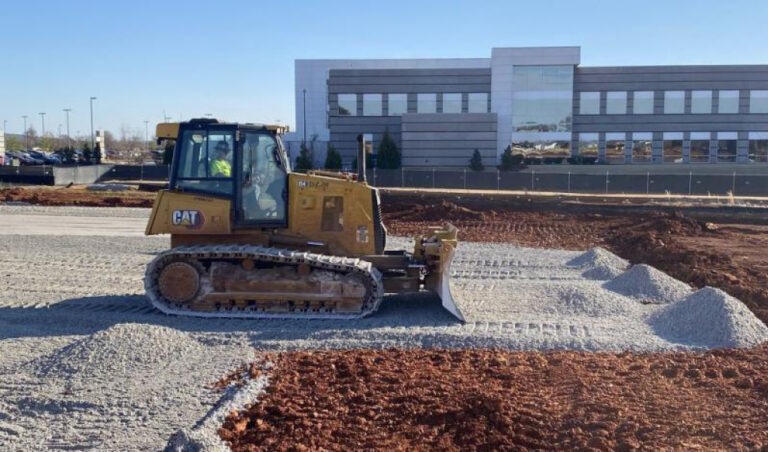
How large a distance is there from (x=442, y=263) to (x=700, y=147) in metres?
49.7

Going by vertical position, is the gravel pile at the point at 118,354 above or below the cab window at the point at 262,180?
below

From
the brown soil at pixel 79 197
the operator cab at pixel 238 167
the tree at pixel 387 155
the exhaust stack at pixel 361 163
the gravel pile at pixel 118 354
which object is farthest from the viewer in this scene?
the tree at pixel 387 155

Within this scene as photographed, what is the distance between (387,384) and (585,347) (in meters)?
2.86

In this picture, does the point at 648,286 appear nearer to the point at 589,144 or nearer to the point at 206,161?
the point at 206,161

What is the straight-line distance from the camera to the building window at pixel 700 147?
55625 millimetres

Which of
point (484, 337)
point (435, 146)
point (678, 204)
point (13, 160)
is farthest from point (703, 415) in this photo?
point (13, 160)

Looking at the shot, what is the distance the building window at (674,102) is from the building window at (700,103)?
2.47ft

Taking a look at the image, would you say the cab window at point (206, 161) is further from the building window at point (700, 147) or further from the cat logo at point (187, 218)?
the building window at point (700, 147)

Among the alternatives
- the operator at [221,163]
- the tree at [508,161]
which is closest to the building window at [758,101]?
the tree at [508,161]

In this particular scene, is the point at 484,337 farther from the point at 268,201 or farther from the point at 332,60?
the point at 332,60

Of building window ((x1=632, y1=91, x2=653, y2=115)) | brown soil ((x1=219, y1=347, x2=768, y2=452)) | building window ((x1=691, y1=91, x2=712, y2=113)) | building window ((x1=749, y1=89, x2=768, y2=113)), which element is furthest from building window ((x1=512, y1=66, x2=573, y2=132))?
brown soil ((x1=219, y1=347, x2=768, y2=452))

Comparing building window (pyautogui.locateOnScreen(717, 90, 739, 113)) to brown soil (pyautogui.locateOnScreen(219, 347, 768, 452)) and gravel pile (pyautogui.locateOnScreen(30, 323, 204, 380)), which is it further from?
gravel pile (pyautogui.locateOnScreen(30, 323, 204, 380))

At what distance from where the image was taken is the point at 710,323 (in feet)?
33.7

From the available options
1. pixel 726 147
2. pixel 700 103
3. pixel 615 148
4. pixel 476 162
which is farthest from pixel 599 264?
pixel 726 147
